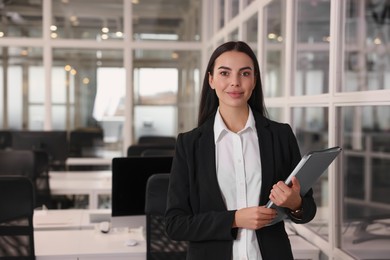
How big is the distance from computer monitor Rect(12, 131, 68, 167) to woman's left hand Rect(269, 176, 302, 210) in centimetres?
402

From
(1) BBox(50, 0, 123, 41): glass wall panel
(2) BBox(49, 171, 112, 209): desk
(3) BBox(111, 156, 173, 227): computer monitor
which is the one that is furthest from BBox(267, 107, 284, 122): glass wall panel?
(1) BBox(50, 0, 123, 41): glass wall panel

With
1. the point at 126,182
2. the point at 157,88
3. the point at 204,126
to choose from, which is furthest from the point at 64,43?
the point at 204,126

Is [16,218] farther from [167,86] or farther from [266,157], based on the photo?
[167,86]

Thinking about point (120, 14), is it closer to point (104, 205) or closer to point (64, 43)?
point (64, 43)

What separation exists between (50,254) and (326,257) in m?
1.41

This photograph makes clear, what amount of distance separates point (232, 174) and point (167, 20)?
593 centimetres

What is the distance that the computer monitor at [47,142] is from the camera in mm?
5102

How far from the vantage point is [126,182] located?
295 centimetres

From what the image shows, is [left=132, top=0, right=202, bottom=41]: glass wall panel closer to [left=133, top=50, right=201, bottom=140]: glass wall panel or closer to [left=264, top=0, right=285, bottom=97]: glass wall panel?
[left=133, top=50, right=201, bottom=140]: glass wall panel

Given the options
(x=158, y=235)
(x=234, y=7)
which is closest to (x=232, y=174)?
(x=158, y=235)

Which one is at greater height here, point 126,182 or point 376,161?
point 126,182

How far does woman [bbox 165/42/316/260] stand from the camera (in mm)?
1475

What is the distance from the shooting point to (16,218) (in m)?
2.53

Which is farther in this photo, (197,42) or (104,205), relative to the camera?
(197,42)
